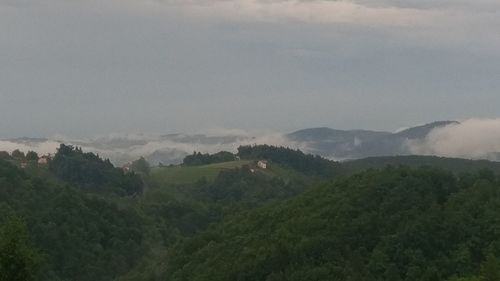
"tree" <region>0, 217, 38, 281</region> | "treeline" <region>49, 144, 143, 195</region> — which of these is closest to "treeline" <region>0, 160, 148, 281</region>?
"treeline" <region>49, 144, 143, 195</region>

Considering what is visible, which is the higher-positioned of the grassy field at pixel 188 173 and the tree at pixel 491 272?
the grassy field at pixel 188 173

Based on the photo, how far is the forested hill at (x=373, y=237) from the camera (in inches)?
2186

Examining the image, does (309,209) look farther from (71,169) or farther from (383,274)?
(71,169)

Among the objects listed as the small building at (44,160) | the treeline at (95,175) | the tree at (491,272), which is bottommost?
the tree at (491,272)

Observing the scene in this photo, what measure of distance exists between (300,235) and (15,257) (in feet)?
124

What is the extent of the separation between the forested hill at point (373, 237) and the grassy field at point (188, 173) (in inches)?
3851

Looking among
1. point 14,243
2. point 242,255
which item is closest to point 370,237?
point 242,255

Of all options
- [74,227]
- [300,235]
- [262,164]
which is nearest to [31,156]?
[262,164]

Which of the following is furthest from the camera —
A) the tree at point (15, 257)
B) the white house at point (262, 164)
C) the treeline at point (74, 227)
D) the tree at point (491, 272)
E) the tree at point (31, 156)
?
the white house at point (262, 164)

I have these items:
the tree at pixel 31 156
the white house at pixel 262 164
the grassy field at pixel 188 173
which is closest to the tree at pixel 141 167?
the grassy field at pixel 188 173

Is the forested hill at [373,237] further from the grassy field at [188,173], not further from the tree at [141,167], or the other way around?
the tree at [141,167]

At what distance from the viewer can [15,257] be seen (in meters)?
26.9

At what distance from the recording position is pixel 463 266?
179 feet

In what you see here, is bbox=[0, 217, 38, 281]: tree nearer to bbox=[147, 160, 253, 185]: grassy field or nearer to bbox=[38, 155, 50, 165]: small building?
bbox=[147, 160, 253, 185]: grassy field
